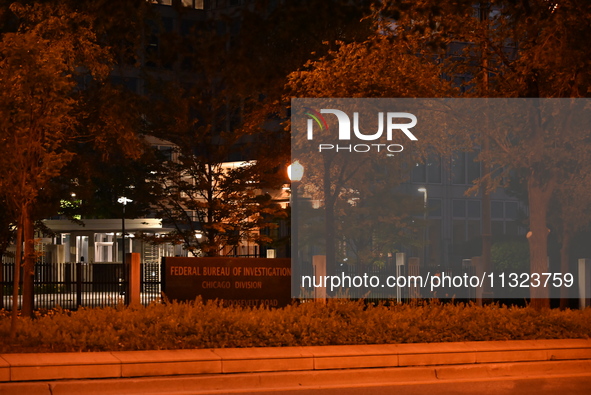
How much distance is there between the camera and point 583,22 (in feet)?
54.2

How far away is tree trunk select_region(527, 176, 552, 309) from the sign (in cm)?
504

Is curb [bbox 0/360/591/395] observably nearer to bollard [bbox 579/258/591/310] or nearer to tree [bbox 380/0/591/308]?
tree [bbox 380/0/591/308]

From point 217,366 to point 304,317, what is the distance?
2700mm

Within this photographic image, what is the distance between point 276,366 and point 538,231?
8.32 metres

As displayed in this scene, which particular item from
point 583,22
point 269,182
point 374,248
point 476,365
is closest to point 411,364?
point 476,365

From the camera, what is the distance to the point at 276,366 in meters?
12.4

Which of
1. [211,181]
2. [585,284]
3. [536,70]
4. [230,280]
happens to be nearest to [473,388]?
[230,280]

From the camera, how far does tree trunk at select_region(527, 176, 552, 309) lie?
18.5m

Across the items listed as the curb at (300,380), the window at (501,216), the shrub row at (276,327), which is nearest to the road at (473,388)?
the curb at (300,380)

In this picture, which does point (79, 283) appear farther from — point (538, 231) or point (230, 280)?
point (538, 231)

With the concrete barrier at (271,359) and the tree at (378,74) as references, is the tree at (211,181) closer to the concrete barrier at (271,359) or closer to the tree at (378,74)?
the tree at (378,74)

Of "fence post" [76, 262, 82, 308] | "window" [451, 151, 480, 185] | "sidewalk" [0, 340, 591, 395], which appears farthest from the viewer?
"window" [451, 151, 480, 185]

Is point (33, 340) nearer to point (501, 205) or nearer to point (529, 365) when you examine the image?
point (529, 365)

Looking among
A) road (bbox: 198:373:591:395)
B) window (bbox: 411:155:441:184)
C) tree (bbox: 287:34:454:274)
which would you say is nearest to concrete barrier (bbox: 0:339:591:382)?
road (bbox: 198:373:591:395)
